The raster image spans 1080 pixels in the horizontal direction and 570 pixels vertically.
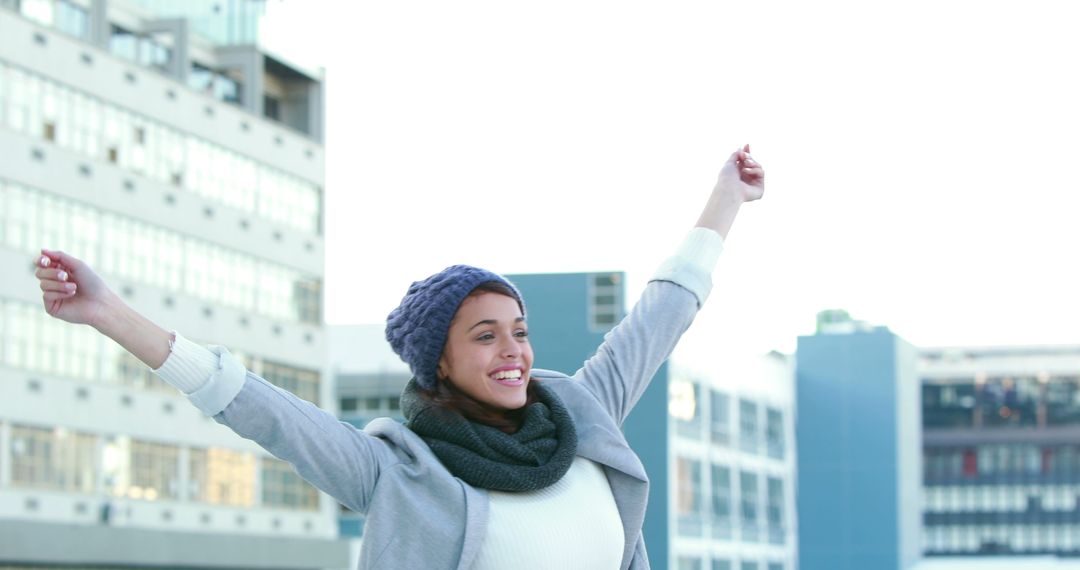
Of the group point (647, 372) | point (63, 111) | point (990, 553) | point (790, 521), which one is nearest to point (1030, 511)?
point (990, 553)

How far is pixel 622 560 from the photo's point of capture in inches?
159

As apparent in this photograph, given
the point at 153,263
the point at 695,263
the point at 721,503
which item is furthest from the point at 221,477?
the point at 695,263

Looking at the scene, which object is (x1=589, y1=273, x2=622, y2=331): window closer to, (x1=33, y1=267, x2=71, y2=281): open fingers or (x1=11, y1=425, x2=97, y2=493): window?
(x1=11, y1=425, x2=97, y2=493): window

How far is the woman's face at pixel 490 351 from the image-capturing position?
12.6 ft

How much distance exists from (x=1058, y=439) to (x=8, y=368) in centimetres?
7034

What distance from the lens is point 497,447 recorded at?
377 cm

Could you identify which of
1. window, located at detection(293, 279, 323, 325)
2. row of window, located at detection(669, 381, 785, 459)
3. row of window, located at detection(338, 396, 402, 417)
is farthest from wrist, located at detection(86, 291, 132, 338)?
row of window, located at detection(338, 396, 402, 417)

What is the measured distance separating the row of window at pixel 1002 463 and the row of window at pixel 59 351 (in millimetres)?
61834

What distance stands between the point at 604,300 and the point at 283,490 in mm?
11418

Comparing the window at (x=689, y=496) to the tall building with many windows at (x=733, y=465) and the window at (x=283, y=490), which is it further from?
the window at (x=283, y=490)

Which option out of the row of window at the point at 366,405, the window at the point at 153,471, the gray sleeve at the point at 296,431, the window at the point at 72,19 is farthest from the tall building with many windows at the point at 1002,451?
the gray sleeve at the point at 296,431

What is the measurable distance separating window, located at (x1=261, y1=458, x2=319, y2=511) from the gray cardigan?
5319 cm

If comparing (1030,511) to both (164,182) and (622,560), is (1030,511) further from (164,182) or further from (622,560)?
(622,560)

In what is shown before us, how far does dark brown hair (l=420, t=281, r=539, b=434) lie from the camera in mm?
3861
